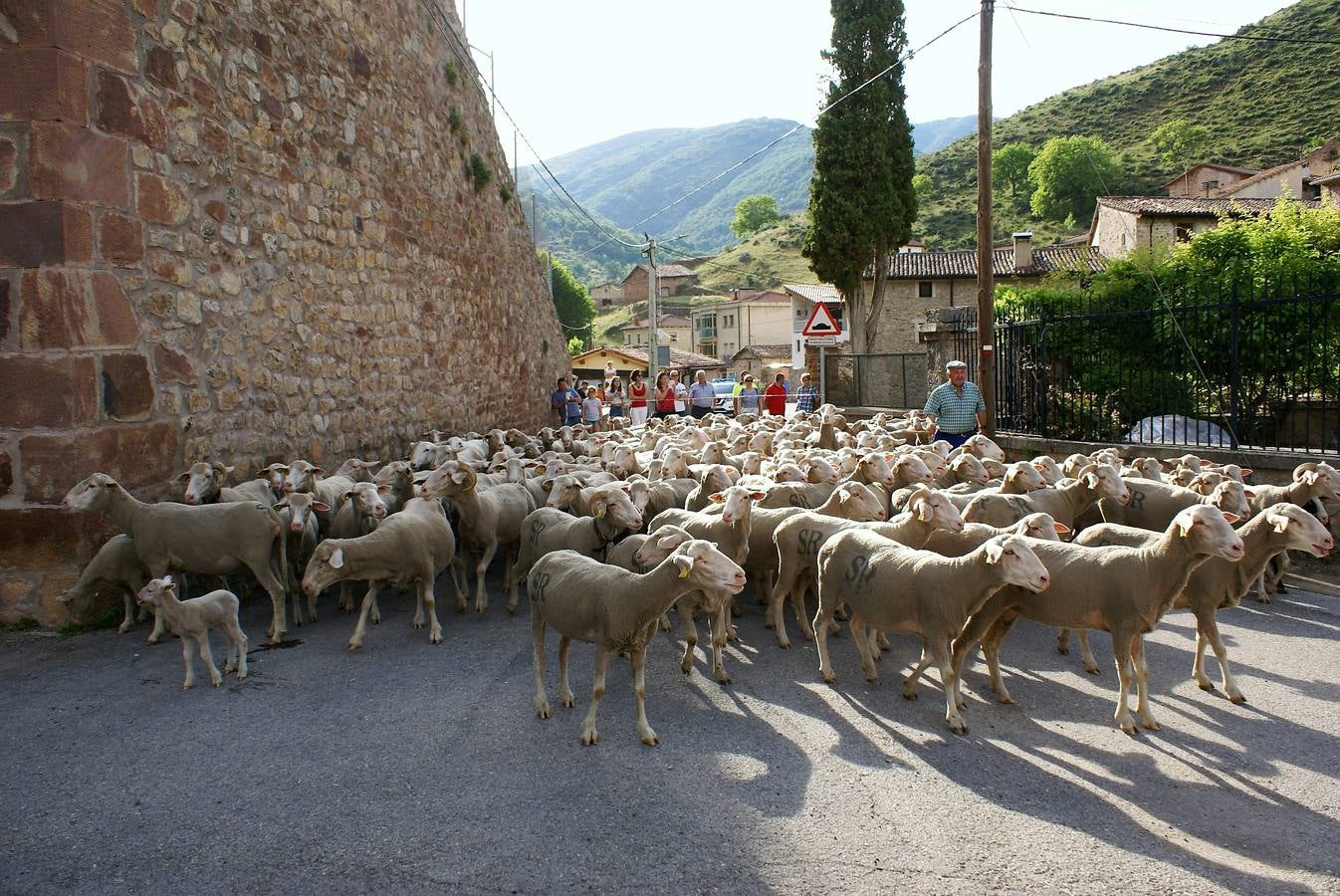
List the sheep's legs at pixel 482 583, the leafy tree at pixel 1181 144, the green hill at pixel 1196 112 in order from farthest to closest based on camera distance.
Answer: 1. the leafy tree at pixel 1181 144
2. the green hill at pixel 1196 112
3. the sheep's legs at pixel 482 583

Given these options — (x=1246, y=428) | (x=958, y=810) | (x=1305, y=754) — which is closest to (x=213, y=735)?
(x=958, y=810)

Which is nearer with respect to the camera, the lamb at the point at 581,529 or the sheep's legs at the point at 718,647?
the sheep's legs at the point at 718,647

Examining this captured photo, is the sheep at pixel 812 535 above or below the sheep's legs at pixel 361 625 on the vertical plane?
above

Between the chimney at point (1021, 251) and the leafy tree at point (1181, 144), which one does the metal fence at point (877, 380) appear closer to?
the chimney at point (1021, 251)

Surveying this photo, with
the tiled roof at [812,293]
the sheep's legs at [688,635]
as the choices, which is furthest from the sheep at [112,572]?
the tiled roof at [812,293]

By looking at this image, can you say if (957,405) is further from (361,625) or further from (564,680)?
(361,625)

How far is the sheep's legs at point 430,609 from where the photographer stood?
699 cm

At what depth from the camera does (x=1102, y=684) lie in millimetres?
5938

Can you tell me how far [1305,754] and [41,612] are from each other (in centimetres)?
849

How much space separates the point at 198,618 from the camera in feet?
19.2

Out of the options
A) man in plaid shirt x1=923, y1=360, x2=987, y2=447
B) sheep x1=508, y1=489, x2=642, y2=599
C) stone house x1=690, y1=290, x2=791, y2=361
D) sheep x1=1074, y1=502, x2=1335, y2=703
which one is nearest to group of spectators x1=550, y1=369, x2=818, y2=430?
man in plaid shirt x1=923, y1=360, x2=987, y2=447

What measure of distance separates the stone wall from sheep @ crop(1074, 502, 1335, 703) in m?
7.78

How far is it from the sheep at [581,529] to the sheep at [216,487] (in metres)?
2.36

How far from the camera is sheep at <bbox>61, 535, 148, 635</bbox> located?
6.94 metres
